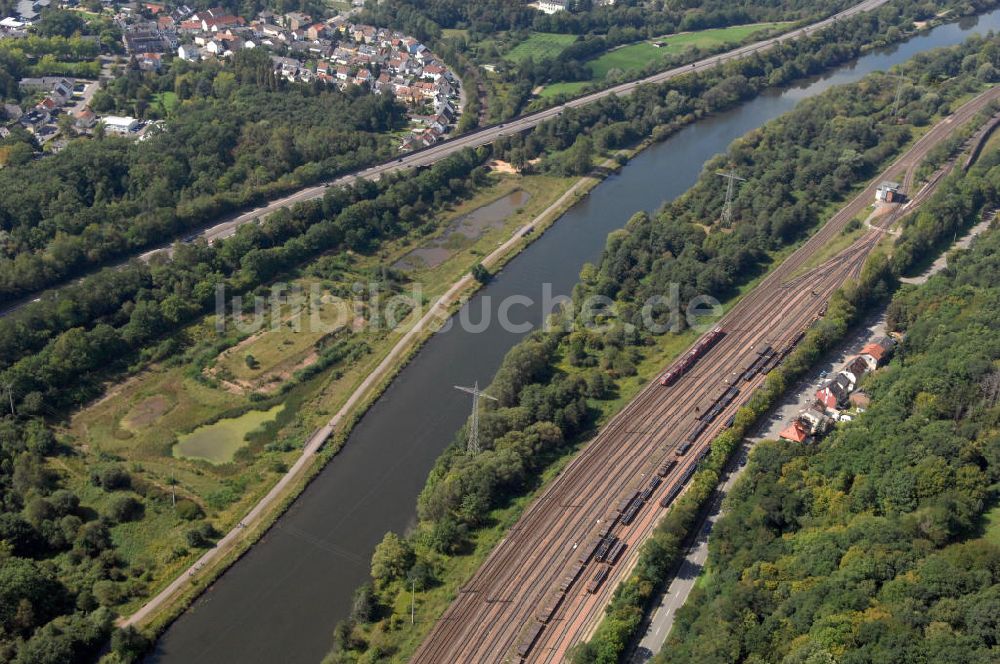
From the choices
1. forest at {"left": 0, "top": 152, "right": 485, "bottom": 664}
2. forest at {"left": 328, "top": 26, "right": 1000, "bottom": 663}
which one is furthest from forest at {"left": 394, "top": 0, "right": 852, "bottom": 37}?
forest at {"left": 0, "top": 152, "right": 485, "bottom": 664}

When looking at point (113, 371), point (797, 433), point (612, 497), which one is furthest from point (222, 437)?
point (797, 433)

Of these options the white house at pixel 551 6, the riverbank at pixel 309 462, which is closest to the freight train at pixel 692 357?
the riverbank at pixel 309 462

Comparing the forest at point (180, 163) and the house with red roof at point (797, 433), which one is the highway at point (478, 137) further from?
the house with red roof at point (797, 433)

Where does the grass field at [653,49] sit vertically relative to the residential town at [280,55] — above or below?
above

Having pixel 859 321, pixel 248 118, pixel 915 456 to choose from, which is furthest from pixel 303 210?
pixel 915 456

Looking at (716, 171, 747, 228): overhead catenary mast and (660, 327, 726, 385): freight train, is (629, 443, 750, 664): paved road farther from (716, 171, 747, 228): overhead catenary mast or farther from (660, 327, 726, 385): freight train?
(716, 171, 747, 228): overhead catenary mast

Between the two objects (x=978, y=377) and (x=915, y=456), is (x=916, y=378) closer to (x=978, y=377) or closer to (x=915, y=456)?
(x=978, y=377)
